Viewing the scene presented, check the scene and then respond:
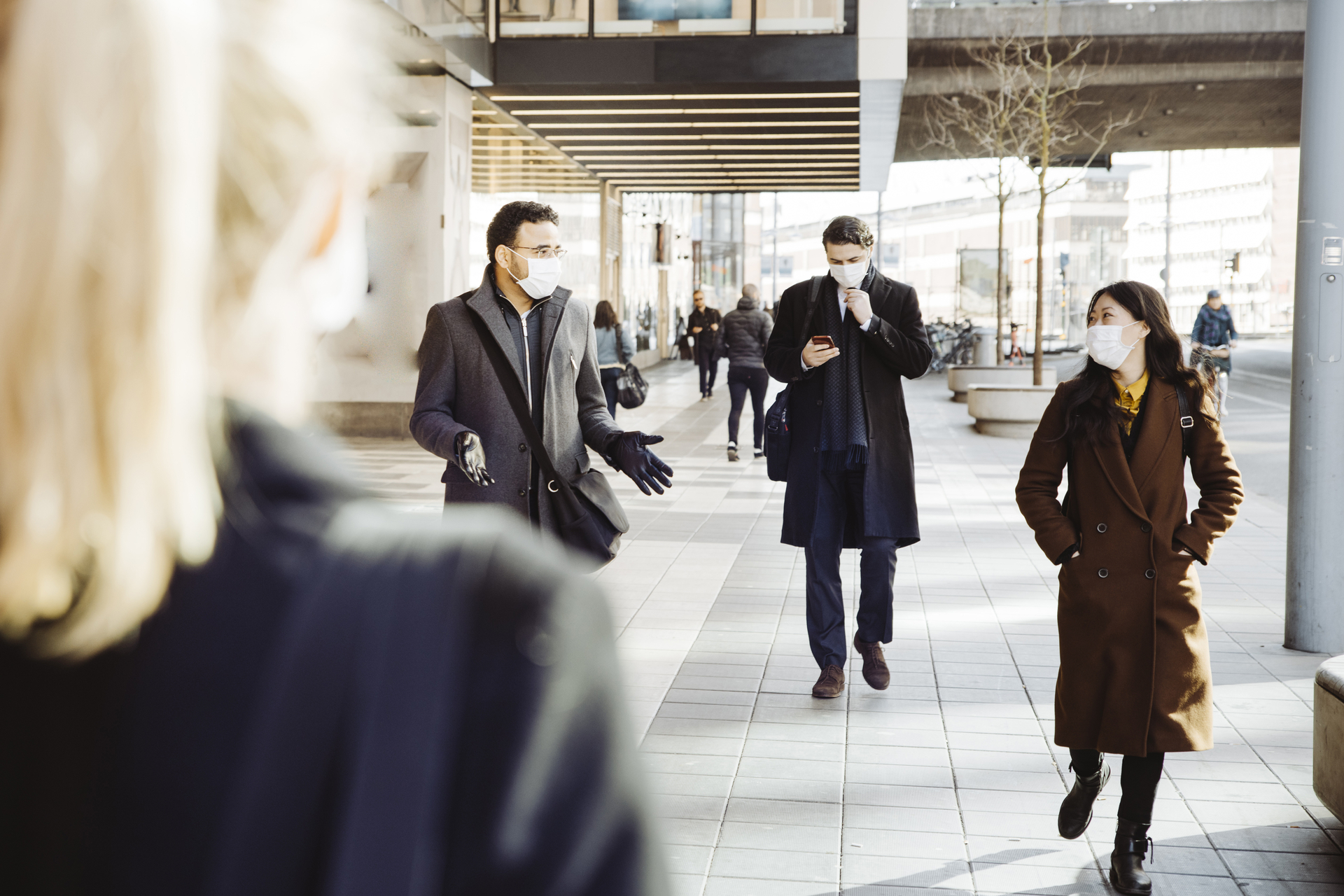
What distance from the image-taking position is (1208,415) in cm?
351

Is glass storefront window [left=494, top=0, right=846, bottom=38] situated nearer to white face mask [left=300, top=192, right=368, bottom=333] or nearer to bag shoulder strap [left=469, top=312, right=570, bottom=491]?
bag shoulder strap [left=469, top=312, right=570, bottom=491]

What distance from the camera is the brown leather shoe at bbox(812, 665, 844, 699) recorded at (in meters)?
5.03

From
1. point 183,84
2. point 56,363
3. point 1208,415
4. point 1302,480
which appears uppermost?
point 183,84

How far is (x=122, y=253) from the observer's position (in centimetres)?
57

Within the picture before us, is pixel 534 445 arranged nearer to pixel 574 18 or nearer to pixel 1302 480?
pixel 1302 480

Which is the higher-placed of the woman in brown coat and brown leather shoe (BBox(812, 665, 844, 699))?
the woman in brown coat

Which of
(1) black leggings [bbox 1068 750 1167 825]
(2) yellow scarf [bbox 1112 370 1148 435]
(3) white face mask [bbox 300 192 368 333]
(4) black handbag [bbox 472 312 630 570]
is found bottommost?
(1) black leggings [bbox 1068 750 1167 825]

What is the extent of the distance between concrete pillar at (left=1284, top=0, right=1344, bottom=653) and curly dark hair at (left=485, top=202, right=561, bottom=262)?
3.43 meters

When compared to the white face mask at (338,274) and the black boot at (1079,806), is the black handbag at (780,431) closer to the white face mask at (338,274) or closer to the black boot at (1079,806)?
the black boot at (1079,806)

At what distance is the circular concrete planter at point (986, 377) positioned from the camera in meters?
20.2

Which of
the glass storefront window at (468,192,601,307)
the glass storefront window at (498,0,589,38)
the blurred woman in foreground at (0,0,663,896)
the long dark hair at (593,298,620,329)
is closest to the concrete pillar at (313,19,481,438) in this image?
the glass storefront window at (498,0,589,38)

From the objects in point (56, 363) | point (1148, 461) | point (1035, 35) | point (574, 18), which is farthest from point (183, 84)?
point (1035, 35)

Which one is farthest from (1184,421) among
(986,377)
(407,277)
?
(986,377)

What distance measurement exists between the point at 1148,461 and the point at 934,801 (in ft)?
4.19
